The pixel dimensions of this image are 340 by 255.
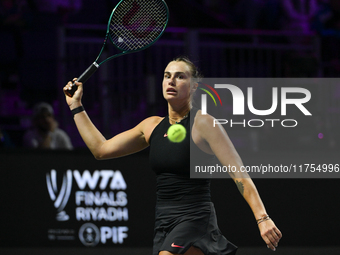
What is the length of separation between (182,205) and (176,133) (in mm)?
373

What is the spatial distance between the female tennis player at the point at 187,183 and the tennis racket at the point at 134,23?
1.75 feet

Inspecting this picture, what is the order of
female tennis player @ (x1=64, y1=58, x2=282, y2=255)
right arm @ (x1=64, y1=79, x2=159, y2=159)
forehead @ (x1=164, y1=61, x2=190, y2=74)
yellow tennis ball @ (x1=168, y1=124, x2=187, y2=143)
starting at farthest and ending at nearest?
1. right arm @ (x1=64, y1=79, x2=159, y2=159)
2. forehead @ (x1=164, y1=61, x2=190, y2=74)
3. yellow tennis ball @ (x1=168, y1=124, x2=187, y2=143)
4. female tennis player @ (x1=64, y1=58, x2=282, y2=255)

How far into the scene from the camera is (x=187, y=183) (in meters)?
2.40

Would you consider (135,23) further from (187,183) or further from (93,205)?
(93,205)

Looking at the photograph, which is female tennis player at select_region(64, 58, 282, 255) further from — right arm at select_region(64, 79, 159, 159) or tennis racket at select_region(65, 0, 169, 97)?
tennis racket at select_region(65, 0, 169, 97)

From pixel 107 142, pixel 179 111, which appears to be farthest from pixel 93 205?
pixel 179 111

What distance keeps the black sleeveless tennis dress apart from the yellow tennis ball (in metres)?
0.02

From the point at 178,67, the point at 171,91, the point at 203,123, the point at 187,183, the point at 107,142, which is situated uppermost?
the point at 178,67

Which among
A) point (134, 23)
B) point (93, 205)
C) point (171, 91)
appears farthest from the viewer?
point (93, 205)

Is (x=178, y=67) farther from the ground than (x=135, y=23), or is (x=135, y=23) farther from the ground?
(x=135, y=23)

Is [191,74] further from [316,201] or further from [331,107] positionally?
[331,107]

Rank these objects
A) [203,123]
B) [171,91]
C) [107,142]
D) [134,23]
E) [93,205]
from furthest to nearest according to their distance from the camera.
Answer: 1. [93,205]
2. [134,23]
3. [107,142]
4. [171,91]
5. [203,123]

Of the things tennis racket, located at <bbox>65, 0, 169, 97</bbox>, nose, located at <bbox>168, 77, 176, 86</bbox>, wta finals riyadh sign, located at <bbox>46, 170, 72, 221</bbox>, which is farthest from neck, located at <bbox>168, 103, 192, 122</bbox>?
wta finals riyadh sign, located at <bbox>46, 170, 72, 221</bbox>

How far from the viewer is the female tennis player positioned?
2.31 m
